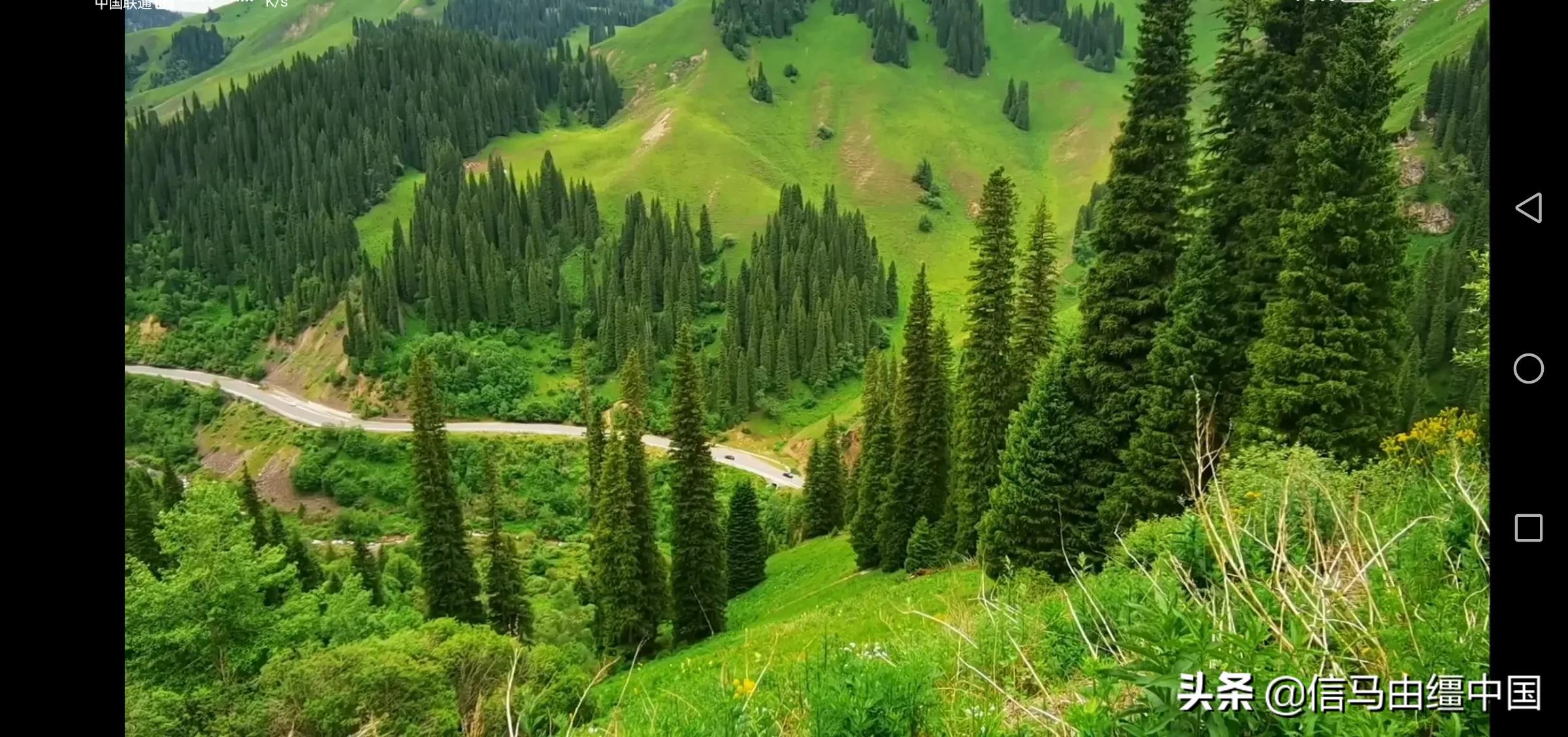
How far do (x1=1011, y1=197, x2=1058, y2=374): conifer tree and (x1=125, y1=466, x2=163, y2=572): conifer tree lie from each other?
39.0m

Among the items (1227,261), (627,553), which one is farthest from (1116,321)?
(627,553)

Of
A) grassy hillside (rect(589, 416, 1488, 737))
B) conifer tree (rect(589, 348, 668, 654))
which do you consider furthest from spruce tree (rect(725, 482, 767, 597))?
grassy hillside (rect(589, 416, 1488, 737))

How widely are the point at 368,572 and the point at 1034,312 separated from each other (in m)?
45.4

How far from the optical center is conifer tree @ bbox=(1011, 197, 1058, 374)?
101ft

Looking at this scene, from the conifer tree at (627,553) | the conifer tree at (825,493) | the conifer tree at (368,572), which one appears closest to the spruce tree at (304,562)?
the conifer tree at (368,572)

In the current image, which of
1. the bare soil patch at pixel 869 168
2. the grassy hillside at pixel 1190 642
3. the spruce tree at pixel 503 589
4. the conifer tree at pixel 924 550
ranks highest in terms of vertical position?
the bare soil patch at pixel 869 168

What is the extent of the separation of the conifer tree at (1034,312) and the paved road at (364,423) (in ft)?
148

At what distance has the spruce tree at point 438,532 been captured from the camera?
37.1 meters

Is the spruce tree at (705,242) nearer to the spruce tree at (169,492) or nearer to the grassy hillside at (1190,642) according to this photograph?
the spruce tree at (169,492)

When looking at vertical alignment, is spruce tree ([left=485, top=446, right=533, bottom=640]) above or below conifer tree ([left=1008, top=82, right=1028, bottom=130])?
below

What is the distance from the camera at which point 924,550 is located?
3462cm

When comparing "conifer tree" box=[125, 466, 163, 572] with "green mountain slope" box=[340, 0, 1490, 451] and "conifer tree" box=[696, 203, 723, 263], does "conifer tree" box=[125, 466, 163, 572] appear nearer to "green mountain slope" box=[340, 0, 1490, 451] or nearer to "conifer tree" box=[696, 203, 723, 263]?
"conifer tree" box=[696, 203, 723, 263]
